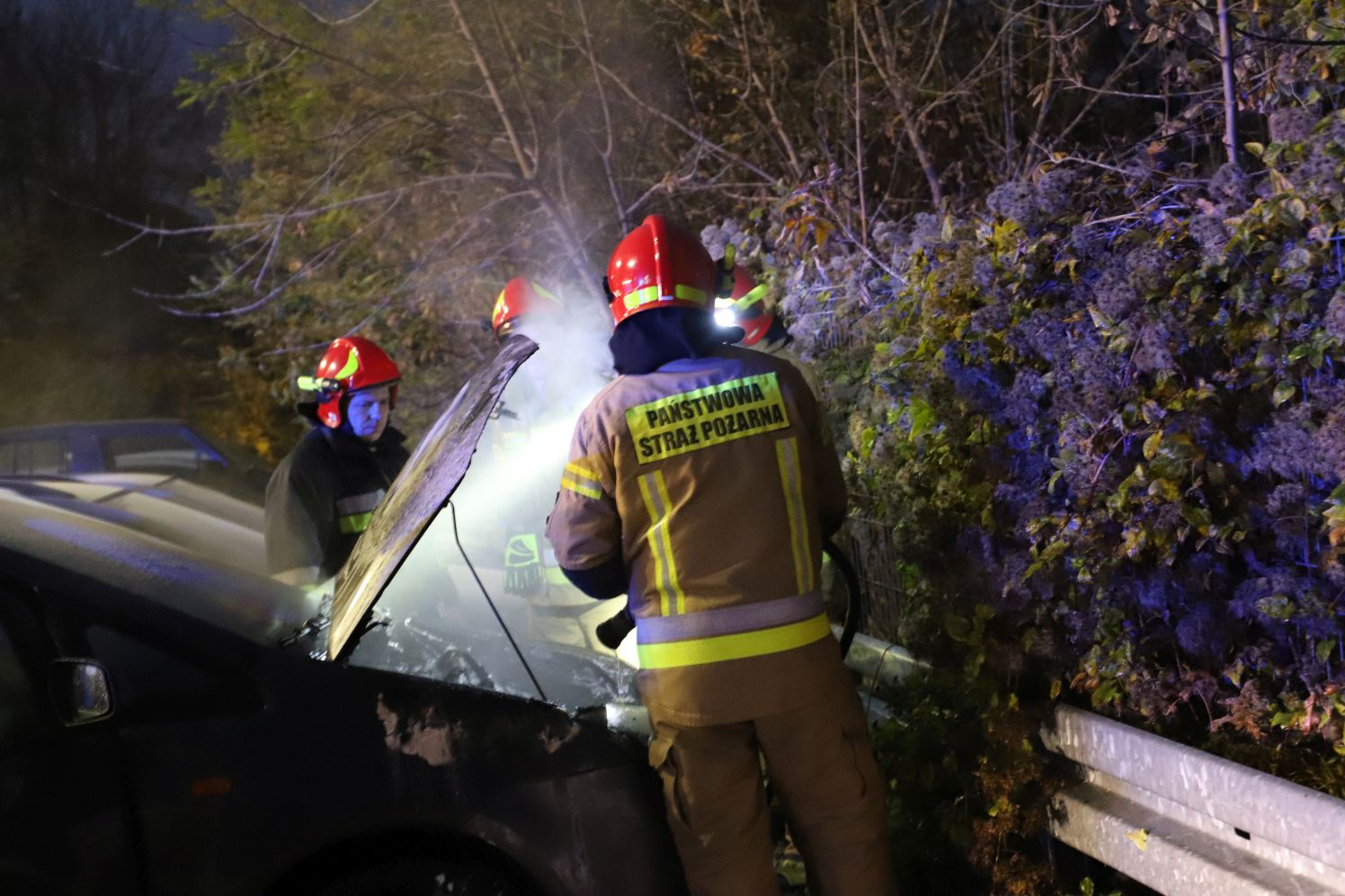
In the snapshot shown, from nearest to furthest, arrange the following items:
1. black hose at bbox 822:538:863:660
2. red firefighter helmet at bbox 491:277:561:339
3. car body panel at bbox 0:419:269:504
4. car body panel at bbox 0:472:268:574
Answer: black hose at bbox 822:538:863:660
car body panel at bbox 0:472:268:574
red firefighter helmet at bbox 491:277:561:339
car body panel at bbox 0:419:269:504

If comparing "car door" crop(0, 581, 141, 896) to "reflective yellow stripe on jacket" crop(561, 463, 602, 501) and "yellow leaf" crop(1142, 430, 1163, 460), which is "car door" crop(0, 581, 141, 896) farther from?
"yellow leaf" crop(1142, 430, 1163, 460)

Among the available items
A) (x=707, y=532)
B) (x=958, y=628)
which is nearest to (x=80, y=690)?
(x=707, y=532)

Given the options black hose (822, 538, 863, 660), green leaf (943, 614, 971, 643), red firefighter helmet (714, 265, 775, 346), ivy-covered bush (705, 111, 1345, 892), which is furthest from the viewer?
red firefighter helmet (714, 265, 775, 346)

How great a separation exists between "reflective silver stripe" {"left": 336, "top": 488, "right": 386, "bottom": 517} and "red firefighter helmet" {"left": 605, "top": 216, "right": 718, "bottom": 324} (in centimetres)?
189

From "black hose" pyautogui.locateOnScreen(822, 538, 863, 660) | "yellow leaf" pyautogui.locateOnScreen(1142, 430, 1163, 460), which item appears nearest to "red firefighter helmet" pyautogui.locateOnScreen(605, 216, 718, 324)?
"black hose" pyautogui.locateOnScreen(822, 538, 863, 660)

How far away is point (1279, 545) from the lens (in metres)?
2.92

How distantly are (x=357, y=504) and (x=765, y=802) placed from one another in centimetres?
233

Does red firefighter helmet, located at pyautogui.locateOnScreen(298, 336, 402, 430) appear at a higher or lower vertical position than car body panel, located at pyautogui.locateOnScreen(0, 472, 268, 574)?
higher

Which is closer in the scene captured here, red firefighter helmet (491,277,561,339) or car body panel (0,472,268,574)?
car body panel (0,472,268,574)

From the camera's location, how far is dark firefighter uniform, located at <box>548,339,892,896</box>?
9.07 feet

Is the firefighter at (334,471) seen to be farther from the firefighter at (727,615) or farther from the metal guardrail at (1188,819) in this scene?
the metal guardrail at (1188,819)

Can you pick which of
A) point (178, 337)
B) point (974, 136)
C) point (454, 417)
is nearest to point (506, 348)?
point (454, 417)

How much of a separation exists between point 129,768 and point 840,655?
5.80 ft

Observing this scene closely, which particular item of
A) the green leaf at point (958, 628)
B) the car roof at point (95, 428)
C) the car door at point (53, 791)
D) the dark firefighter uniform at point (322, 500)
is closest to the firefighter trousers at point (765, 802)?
the green leaf at point (958, 628)
